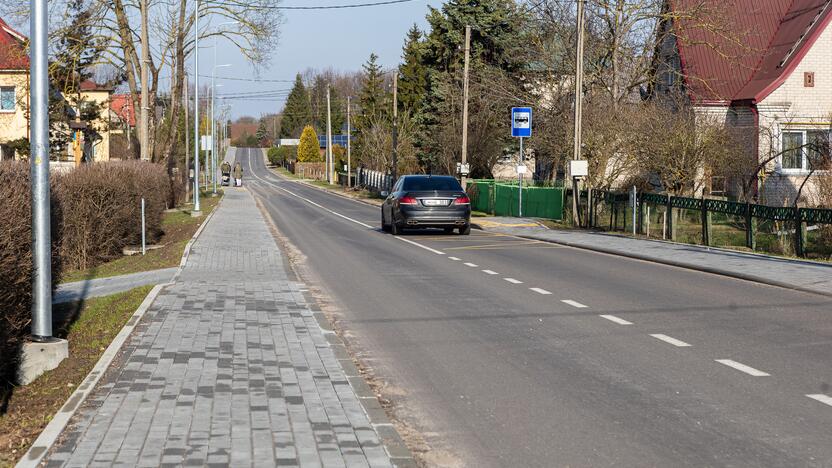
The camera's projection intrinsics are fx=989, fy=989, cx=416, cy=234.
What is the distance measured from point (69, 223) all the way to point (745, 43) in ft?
106

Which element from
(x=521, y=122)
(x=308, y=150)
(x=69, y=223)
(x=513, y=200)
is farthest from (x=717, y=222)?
(x=308, y=150)

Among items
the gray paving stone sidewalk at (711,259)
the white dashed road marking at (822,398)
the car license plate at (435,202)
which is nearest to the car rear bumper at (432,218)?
the car license plate at (435,202)

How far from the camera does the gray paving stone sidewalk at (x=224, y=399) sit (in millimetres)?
5785

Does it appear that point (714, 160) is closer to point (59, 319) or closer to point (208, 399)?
point (59, 319)

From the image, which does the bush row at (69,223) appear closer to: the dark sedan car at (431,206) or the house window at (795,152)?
the dark sedan car at (431,206)

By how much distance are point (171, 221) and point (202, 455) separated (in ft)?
105

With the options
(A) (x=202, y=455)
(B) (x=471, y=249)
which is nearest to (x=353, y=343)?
(A) (x=202, y=455)

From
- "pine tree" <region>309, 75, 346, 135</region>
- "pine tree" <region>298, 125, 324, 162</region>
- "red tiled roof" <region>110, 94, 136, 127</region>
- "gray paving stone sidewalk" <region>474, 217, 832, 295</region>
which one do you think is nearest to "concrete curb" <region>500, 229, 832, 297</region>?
"gray paving stone sidewalk" <region>474, 217, 832, 295</region>

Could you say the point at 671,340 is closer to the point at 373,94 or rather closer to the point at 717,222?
the point at 717,222

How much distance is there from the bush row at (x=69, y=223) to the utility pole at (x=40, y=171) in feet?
0.61

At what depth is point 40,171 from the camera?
9.13 meters

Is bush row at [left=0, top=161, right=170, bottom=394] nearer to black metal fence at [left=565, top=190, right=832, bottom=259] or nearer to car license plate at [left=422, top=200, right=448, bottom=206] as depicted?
car license plate at [left=422, top=200, right=448, bottom=206]

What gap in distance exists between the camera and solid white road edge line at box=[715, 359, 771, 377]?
8180 millimetres

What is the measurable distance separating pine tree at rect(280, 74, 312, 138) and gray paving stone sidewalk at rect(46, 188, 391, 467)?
177 m
